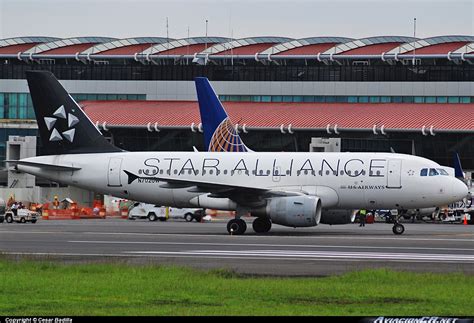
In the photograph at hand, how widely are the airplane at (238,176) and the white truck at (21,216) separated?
1321 centimetres

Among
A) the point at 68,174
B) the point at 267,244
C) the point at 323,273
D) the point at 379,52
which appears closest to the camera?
the point at 323,273

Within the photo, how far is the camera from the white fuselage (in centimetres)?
4375

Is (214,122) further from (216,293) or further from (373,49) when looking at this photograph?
(216,293)

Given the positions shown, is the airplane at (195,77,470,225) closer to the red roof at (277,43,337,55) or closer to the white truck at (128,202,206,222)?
the white truck at (128,202,206,222)

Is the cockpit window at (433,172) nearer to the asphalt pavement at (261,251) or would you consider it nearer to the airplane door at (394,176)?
the airplane door at (394,176)

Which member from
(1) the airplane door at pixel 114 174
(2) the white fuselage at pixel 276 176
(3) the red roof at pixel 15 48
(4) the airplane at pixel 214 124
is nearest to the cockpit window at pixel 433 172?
(2) the white fuselage at pixel 276 176

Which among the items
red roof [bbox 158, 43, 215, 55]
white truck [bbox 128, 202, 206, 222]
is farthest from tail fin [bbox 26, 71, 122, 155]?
red roof [bbox 158, 43, 215, 55]

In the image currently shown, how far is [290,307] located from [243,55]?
84.2 m

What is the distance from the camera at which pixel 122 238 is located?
39094 mm

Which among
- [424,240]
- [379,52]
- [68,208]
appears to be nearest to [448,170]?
[424,240]

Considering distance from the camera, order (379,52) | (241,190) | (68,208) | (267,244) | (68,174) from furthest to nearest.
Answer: (379,52) → (68,208) → (68,174) → (241,190) → (267,244)

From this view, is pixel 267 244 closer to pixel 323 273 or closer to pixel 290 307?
pixel 323 273

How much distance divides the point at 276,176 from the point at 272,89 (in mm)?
56644

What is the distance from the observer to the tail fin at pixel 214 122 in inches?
2598
